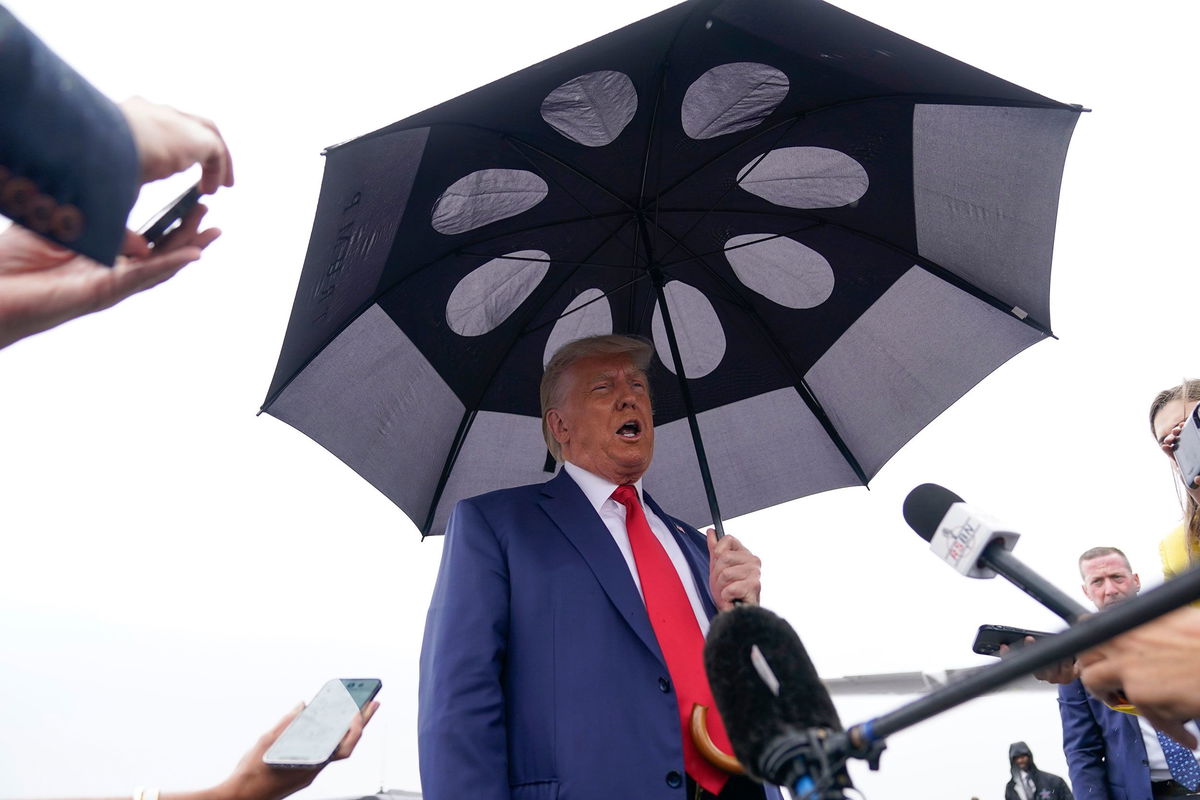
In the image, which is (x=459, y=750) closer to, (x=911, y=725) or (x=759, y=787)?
(x=759, y=787)

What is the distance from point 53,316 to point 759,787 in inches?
73.6

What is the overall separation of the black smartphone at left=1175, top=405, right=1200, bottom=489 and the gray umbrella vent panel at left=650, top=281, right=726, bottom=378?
151 cm

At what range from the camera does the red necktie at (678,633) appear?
86.4 inches

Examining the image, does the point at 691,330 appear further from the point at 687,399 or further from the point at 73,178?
the point at 73,178

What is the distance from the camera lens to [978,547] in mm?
1191

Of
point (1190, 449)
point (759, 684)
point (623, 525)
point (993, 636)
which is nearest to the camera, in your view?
point (759, 684)

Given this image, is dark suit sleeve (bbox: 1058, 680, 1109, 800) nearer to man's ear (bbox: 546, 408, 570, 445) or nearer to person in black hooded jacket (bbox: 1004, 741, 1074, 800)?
man's ear (bbox: 546, 408, 570, 445)

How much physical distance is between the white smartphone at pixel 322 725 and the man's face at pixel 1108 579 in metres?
4.51

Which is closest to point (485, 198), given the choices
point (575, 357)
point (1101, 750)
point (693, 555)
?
point (575, 357)

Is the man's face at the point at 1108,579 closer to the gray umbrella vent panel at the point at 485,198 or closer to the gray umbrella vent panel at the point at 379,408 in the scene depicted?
the gray umbrella vent panel at the point at 379,408

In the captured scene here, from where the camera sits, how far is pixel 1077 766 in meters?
4.62

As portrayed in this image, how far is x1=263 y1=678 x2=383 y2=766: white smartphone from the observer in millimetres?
1224

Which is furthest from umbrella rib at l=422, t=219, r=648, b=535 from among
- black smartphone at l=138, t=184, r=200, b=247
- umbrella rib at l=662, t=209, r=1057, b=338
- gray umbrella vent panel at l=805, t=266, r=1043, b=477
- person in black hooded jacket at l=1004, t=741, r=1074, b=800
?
person in black hooded jacket at l=1004, t=741, r=1074, b=800

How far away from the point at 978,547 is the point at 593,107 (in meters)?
1.66
